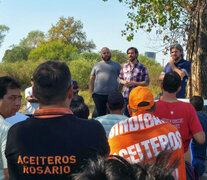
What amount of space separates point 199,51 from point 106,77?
307cm

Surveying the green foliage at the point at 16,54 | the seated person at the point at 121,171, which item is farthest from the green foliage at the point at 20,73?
the green foliage at the point at 16,54

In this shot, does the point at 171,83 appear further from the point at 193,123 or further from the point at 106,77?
the point at 106,77

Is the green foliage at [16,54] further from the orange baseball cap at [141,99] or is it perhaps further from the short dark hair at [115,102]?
the orange baseball cap at [141,99]

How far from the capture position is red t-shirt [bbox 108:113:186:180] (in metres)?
2.26

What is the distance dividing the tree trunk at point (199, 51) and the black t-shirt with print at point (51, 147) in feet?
23.0

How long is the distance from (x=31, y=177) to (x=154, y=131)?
106 cm

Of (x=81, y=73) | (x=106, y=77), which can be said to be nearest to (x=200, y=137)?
(x=106, y=77)

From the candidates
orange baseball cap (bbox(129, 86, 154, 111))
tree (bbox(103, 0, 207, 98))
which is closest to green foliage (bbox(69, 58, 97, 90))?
tree (bbox(103, 0, 207, 98))

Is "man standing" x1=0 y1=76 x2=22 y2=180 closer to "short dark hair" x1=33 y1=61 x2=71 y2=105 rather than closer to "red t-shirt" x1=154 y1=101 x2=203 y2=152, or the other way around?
"short dark hair" x1=33 y1=61 x2=71 y2=105

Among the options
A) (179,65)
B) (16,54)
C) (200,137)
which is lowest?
(200,137)

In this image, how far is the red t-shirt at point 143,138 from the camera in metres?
2.26

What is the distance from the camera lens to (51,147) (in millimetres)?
1573

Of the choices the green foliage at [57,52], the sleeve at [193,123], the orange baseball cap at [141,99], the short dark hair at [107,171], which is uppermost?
the green foliage at [57,52]

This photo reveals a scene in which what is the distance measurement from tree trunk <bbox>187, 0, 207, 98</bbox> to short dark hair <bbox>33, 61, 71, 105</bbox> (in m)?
6.95
